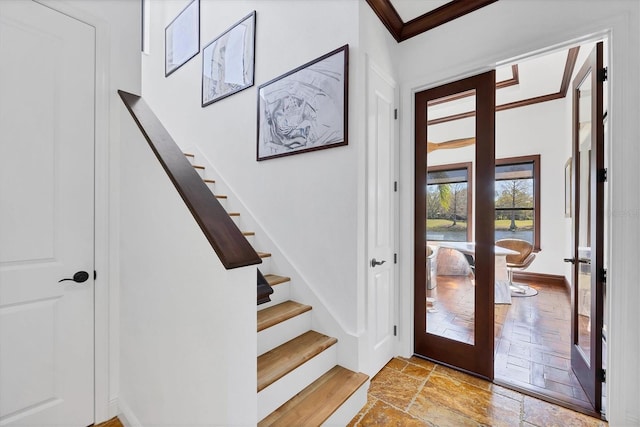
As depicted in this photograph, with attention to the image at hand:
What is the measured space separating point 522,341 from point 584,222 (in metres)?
1.38

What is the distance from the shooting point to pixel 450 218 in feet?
7.61

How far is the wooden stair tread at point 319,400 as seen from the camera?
146cm

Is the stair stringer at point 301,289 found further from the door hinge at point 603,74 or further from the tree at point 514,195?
the tree at point 514,195

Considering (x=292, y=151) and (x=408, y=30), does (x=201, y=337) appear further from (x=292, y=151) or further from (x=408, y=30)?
(x=408, y=30)

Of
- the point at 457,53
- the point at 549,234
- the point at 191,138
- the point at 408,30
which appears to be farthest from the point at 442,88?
the point at 549,234

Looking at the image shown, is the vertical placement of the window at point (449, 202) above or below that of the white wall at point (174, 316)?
above

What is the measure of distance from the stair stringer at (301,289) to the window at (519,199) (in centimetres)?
445

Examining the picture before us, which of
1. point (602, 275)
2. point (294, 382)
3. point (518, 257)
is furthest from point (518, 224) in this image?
point (294, 382)

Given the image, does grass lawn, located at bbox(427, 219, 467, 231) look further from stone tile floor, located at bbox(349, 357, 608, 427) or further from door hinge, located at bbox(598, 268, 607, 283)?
stone tile floor, located at bbox(349, 357, 608, 427)

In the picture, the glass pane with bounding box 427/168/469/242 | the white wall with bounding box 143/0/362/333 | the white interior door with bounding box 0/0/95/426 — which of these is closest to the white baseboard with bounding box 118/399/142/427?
the white interior door with bounding box 0/0/95/426

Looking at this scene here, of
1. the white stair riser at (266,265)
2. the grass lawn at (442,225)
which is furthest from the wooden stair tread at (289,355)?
the grass lawn at (442,225)

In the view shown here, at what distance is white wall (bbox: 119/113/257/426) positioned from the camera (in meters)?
0.97

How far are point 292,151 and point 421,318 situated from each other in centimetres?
183

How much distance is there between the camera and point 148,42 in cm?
432
